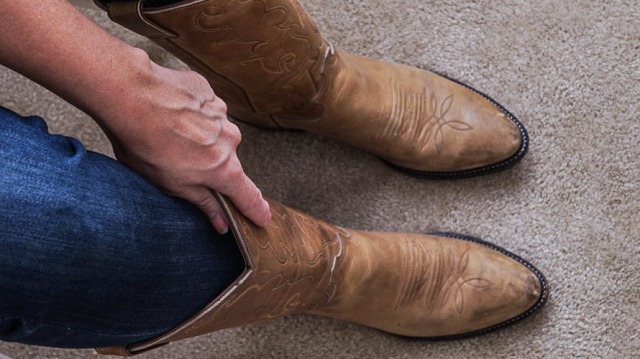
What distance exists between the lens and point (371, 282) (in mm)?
908

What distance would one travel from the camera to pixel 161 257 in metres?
0.63

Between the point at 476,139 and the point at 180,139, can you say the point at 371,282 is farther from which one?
the point at 180,139

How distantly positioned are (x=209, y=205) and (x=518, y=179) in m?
0.59

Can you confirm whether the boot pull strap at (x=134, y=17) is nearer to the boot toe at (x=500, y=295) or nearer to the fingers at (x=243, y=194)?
the fingers at (x=243, y=194)

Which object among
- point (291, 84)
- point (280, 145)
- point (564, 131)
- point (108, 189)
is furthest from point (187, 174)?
point (564, 131)

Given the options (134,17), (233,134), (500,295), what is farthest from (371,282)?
(134,17)

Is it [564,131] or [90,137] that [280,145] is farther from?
[564,131]

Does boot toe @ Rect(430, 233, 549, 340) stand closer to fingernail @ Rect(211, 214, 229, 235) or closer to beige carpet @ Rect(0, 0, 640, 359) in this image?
beige carpet @ Rect(0, 0, 640, 359)

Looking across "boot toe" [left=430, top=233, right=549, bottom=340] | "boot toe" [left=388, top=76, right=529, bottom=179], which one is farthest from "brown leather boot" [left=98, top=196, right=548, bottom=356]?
"boot toe" [left=388, top=76, right=529, bottom=179]

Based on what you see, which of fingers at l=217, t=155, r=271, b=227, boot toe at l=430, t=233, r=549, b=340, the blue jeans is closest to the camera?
the blue jeans

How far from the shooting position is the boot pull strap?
2.19 ft

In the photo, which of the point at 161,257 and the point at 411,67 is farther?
the point at 411,67

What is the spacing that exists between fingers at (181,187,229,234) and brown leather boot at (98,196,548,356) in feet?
0.07

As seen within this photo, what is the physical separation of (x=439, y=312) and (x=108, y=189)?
59cm
